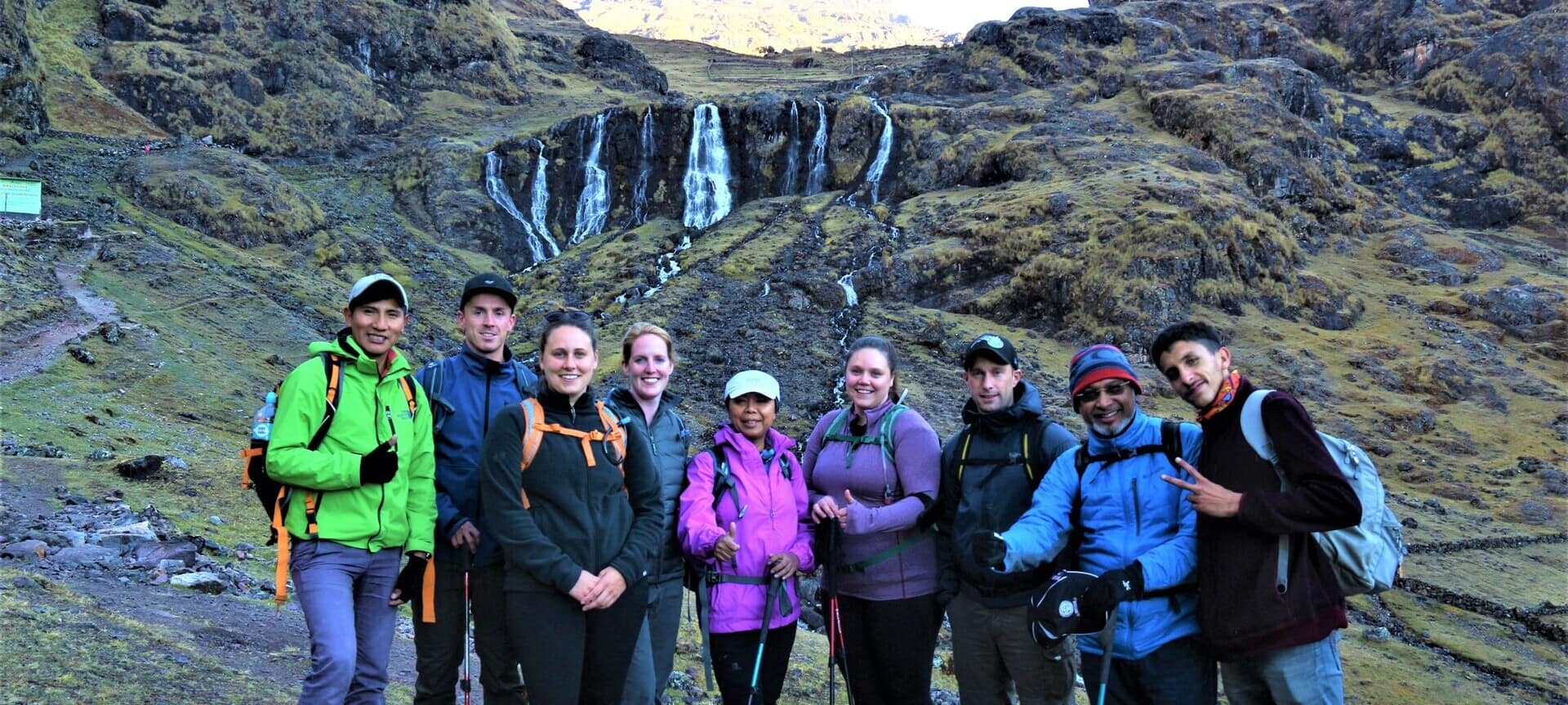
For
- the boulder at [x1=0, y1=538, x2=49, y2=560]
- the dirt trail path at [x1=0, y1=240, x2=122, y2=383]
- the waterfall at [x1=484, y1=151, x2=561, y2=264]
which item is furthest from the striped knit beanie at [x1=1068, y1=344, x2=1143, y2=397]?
the waterfall at [x1=484, y1=151, x2=561, y2=264]

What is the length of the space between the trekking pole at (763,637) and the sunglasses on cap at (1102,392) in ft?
7.32

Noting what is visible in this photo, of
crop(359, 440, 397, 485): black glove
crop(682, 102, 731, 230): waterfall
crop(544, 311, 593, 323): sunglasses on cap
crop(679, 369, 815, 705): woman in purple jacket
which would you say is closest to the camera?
crop(359, 440, 397, 485): black glove

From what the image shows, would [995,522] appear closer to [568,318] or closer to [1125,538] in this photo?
[1125,538]

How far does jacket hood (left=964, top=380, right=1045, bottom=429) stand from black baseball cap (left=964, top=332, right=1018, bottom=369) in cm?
19

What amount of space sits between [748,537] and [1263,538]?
3.00 meters

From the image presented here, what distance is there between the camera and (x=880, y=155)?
76.9 metres

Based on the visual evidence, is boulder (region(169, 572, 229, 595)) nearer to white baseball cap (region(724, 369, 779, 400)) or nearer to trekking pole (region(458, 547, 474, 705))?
trekking pole (region(458, 547, 474, 705))

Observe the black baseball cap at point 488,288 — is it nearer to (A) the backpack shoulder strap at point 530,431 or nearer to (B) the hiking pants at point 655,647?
(A) the backpack shoulder strap at point 530,431

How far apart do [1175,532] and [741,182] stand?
7300cm

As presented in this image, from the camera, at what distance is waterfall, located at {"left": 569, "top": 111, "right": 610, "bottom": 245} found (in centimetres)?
7262

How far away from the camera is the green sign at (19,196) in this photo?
38.0 metres

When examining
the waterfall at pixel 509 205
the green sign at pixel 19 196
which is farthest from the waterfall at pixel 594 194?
the green sign at pixel 19 196

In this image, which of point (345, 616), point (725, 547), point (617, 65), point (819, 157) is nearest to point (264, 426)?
point (345, 616)

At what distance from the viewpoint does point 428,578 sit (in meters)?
5.53
